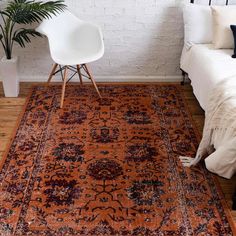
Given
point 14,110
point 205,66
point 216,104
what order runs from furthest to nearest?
point 14,110, point 205,66, point 216,104

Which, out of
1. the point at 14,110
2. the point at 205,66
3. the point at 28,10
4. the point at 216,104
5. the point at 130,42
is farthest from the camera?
the point at 130,42

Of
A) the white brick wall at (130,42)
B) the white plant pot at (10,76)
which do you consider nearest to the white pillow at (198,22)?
the white brick wall at (130,42)

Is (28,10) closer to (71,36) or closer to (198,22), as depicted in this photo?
(71,36)

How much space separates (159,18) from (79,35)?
0.80m

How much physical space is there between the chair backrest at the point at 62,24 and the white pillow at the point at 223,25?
4.07 feet

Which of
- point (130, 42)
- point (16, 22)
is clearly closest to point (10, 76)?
point (16, 22)

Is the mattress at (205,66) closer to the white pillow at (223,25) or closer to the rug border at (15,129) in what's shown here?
the white pillow at (223,25)

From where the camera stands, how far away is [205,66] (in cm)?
270

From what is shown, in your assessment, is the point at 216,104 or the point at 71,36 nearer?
the point at 216,104

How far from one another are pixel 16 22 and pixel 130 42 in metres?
1.12

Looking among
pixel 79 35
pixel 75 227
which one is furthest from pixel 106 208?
pixel 79 35

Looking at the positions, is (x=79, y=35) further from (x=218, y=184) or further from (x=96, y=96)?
(x=218, y=184)

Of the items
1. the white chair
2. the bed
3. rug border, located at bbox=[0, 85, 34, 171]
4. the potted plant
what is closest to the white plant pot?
the potted plant

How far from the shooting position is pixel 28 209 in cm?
200
